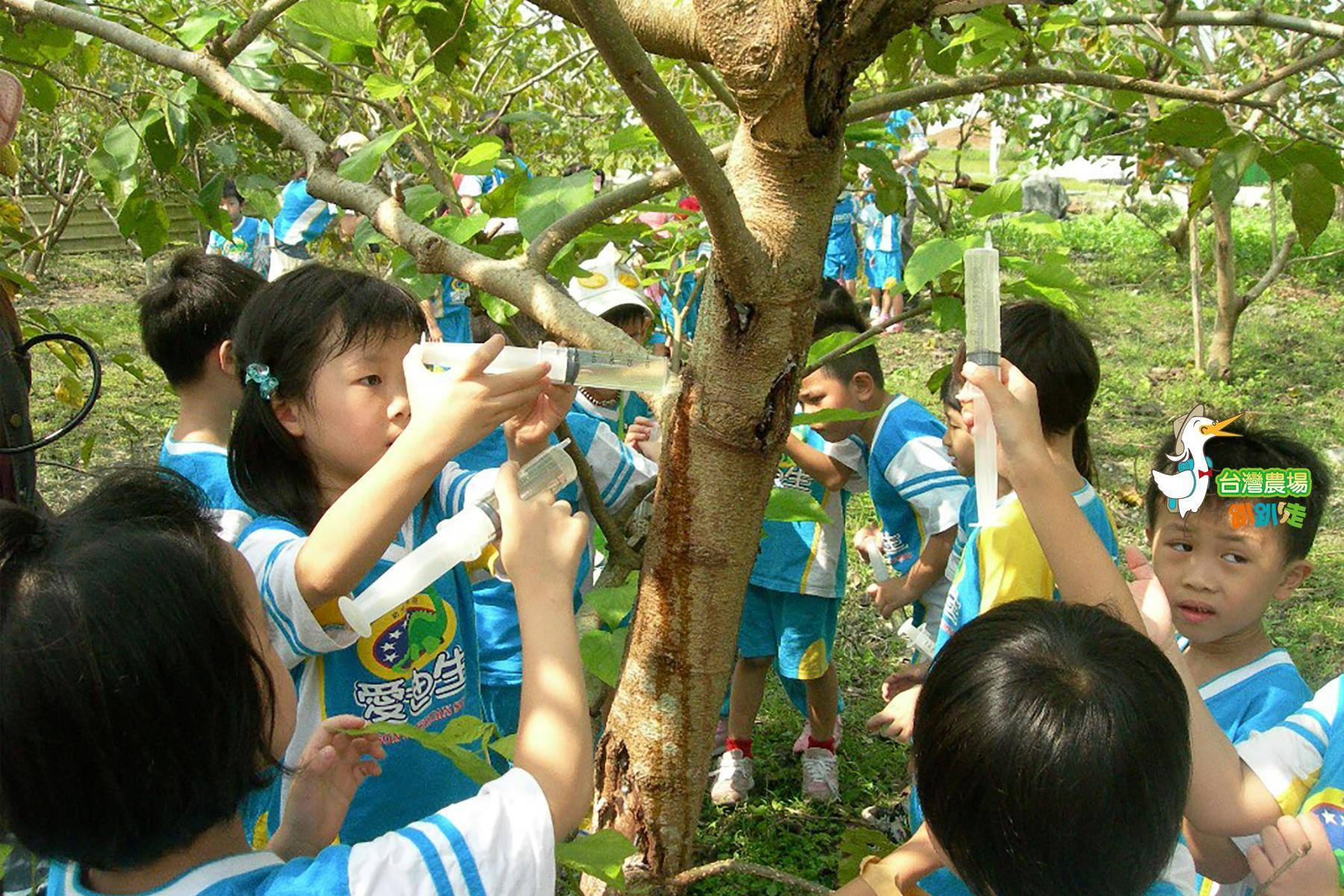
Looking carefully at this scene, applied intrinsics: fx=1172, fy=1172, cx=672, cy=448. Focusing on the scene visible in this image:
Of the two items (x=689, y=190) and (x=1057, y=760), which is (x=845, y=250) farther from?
(x=1057, y=760)

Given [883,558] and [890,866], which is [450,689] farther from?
[883,558]

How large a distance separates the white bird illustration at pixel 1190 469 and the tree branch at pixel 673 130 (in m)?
0.78

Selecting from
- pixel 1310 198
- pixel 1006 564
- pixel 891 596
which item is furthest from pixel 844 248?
pixel 1310 198

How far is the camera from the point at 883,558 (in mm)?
2854

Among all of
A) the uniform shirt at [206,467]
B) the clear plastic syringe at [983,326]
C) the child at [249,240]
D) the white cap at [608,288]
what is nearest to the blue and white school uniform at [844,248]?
the child at [249,240]

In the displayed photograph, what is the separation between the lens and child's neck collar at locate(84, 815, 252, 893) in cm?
102

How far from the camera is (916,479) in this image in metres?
2.74

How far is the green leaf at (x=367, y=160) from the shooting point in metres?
1.61

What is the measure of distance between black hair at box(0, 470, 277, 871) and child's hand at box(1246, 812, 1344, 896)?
3.58ft

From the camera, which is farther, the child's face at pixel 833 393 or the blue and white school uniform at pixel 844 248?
the blue and white school uniform at pixel 844 248

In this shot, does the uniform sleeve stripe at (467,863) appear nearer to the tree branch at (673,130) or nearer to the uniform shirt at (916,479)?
the tree branch at (673,130)

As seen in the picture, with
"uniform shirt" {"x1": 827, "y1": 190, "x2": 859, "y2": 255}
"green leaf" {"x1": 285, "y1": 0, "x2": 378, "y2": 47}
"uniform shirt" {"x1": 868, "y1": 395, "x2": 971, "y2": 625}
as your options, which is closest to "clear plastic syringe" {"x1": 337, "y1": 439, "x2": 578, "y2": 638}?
"green leaf" {"x1": 285, "y1": 0, "x2": 378, "y2": 47}


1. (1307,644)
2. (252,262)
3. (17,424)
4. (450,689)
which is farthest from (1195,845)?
(252,262)

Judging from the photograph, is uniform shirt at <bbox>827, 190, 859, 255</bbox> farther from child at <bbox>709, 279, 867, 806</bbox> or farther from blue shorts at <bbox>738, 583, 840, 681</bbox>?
blue shorts at <bbox>738, 583, 840, 681</bbox>
